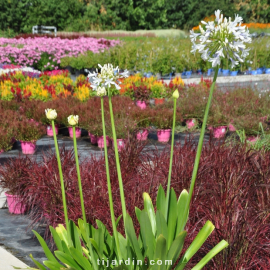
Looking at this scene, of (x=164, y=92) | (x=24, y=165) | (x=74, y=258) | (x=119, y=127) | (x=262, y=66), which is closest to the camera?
(x=74, y=258)

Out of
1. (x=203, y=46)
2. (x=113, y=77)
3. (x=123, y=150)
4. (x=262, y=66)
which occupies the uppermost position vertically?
(x=203, y=46)

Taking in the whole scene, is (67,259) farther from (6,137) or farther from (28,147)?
(28,147)

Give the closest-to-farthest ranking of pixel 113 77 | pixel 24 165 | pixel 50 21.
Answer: pixel 113 77
pixel 24 165
pixel 50 21

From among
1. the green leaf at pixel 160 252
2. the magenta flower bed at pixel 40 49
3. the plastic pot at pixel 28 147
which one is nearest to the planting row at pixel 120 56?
the magenta flower bed at pixel 40 49

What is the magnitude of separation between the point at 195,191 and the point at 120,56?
14.3 m

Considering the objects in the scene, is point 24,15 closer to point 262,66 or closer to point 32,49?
point 32,49

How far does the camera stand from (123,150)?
4707 mm

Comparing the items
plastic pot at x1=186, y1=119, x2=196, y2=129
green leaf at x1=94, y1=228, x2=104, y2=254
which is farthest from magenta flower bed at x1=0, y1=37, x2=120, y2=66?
green leaf at x1=94, y1=228, x2=104, y2=254

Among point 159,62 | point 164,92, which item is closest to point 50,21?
point 159,62

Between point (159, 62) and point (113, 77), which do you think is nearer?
point (113, 77)

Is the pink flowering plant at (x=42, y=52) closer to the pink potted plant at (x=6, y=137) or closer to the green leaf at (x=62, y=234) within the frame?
the pink potted plant at (x=6, y=137)

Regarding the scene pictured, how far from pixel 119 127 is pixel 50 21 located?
35.3 metres

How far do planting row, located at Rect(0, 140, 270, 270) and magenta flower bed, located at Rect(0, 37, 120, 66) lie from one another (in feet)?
52.8

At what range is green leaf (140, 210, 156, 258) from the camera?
218 cm
